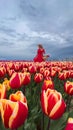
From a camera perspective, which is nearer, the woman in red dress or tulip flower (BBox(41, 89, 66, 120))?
tulip flower (BBox(41, 89, 66, 120))

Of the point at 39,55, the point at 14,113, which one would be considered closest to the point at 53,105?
the point at 14,113

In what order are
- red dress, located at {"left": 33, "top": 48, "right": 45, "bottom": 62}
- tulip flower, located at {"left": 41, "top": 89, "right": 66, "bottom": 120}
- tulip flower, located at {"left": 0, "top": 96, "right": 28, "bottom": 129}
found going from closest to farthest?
tulip flower, located at {"left": 0, "top": 96, "right": 28, "bottom": 129}
tulip flower, located at {"left": 41, "top": 89, "right": 66, "bottom": 120}
red dress, located at {"left": 33, "top": 48, "right": 45, "bottom": 62}

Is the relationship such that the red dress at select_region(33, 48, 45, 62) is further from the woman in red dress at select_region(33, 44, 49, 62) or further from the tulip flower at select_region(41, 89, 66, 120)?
the tulip flower at select_region(41, 89, 66, 120)

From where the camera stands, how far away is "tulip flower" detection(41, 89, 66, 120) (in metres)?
2.80

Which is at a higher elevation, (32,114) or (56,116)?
(56,116)

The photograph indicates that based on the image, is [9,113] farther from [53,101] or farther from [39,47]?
[39,47]

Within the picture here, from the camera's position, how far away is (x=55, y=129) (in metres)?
4.34

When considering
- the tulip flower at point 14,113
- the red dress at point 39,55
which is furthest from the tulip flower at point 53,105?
the red dress at point 39,55

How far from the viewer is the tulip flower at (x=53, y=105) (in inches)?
110

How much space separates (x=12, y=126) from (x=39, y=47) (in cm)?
2433

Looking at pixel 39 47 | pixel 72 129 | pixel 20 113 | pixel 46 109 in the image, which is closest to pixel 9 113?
pixel 20 113

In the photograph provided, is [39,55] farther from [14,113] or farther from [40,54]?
[14,113]

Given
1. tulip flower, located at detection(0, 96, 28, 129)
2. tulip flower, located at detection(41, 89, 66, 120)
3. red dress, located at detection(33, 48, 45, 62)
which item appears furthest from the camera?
red dress, located at detection(33, 48, 45, 62)

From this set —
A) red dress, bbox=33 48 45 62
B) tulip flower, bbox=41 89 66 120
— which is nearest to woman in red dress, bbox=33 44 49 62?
red dress, bbox=33 48 45 62
